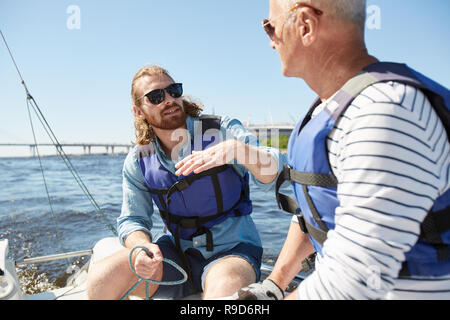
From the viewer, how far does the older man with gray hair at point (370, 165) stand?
0.87 meters

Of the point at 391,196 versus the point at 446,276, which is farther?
the point at 446,276

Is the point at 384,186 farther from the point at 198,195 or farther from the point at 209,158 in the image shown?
the point at 198,195

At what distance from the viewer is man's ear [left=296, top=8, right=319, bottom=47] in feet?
3.83

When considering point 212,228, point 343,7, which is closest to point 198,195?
point 212,228

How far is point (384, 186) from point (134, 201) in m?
1.93

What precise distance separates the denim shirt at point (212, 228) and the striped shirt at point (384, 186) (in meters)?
1.09

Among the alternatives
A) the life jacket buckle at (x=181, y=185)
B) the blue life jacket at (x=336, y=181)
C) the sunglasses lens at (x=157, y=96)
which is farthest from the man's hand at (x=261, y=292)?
the sunglasses lens at (x=157, y=96)

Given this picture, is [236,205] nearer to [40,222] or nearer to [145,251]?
[145,251]

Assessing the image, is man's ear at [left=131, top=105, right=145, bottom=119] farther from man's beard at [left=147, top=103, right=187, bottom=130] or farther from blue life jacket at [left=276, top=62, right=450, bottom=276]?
blue life jacket at [left=276, top=62, right=450, bottom=276]

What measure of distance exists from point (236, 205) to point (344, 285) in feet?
4.73

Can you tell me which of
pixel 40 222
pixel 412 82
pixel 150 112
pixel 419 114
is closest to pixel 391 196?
pixel 419 114

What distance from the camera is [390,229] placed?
867mm

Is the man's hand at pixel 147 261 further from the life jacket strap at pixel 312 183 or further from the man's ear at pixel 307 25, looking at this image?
the man's ear at pixel 307 25

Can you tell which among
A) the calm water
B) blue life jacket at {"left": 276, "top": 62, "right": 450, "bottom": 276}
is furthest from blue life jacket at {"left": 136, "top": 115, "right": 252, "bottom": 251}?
the calm water
